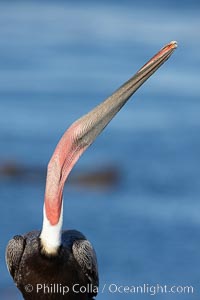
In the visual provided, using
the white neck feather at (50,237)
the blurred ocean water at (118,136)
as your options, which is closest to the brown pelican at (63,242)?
the white neck feather at (50,237)

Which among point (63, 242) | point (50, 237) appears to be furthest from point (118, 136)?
point (50, 237)

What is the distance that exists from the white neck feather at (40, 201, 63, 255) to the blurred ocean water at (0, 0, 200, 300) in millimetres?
4160

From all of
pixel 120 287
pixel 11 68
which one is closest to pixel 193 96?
pixel 11 68

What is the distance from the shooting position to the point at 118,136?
1644 cm

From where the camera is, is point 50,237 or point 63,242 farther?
point 63,242

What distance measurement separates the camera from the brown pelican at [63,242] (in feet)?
19.4

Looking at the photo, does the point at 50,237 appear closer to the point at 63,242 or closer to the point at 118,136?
the point at 63,242

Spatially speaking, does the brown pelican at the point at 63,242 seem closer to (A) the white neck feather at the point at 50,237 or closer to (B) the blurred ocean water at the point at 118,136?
(A) the white neck feather at the point at 50,237

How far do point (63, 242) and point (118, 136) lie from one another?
32.3ft

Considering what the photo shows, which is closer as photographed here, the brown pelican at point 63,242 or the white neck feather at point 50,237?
the brown pelican at point 63,242

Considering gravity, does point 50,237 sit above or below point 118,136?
below

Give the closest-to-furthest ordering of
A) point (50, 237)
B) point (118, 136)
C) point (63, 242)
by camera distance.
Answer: point (50, 237)
point (63, 242)
point (118, 136)

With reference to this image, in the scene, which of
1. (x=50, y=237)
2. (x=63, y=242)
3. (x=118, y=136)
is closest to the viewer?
(x=50, y=237)

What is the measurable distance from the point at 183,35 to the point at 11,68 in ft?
11.8
